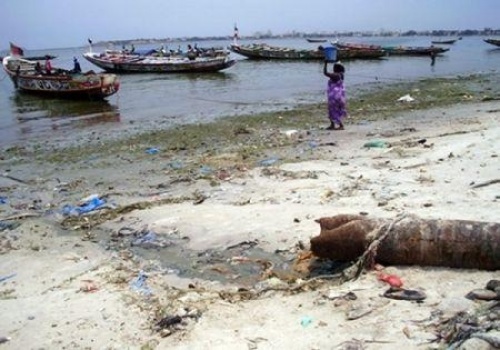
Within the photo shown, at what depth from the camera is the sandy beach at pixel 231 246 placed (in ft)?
12.1

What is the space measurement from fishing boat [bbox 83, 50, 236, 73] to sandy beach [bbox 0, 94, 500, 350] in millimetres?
24423

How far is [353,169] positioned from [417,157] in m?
1.24

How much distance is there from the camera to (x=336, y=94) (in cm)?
1195

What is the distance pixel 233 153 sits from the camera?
10.6m

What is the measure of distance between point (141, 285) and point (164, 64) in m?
32.0

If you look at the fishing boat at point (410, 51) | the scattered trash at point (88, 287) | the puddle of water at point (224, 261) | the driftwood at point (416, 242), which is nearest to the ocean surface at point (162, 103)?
the puddle of water at point (224, 261)

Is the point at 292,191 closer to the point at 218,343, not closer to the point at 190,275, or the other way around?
the point at 190,275

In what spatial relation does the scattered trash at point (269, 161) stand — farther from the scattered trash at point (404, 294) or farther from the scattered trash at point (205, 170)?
the scattered trash at point (404, 294)

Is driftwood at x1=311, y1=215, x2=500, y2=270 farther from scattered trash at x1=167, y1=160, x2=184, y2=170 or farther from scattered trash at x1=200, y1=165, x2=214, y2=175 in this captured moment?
scattered trash at x1=167, y1=160, x2=184, y2=170

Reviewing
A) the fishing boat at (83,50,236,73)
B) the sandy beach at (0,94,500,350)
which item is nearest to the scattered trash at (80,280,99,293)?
the sandy beach at (0,94,500,350)

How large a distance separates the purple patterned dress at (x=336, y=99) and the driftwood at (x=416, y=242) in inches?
303

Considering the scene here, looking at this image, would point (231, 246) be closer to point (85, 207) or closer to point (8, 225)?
point (85, 207)

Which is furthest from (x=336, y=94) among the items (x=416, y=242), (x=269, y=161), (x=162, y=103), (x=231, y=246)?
(x=162, y=103)

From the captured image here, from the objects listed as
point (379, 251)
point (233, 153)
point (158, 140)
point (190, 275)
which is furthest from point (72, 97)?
point (379, 251)
